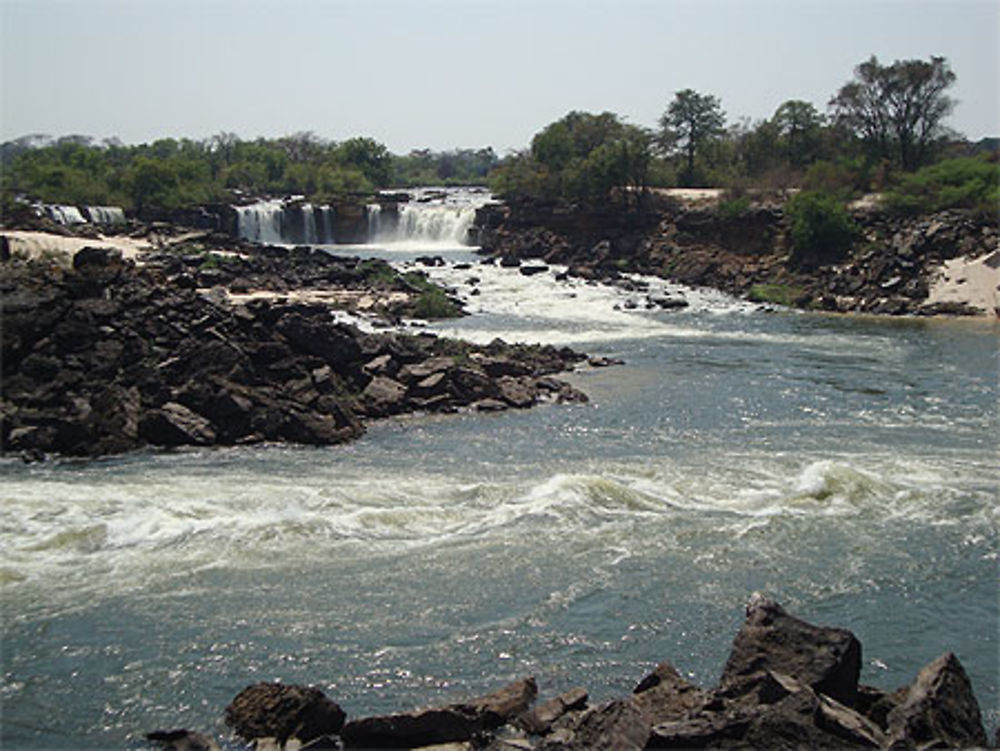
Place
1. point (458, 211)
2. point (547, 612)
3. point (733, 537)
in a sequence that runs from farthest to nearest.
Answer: point (458, 211), point (733, 537), point (547, 612)

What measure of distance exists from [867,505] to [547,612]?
6761mm

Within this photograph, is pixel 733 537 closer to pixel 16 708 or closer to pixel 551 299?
pixel 16 708

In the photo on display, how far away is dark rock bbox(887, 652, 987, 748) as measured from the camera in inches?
321

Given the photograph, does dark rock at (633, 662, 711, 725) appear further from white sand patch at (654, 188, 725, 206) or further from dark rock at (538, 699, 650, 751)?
white sand patch at (654, 188, 725, 206)

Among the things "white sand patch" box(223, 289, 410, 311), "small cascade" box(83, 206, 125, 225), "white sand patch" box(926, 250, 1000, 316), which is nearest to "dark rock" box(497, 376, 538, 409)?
"white sand patch" box(223, 289, 410, 311)

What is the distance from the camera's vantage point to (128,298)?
23016 millimetres

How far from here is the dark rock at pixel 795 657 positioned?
8.98 metres

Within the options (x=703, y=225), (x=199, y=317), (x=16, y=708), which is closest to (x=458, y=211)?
(x=703, y=225)

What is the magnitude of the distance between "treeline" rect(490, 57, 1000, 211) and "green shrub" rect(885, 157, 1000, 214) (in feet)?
0.18

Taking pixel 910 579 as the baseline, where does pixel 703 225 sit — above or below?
above

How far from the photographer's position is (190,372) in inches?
827

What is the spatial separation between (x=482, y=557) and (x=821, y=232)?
38.7 meters

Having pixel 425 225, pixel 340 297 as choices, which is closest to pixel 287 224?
pixel 425 225

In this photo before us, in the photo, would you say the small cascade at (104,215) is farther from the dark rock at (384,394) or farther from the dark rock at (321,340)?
the dark rock at (384,394)
